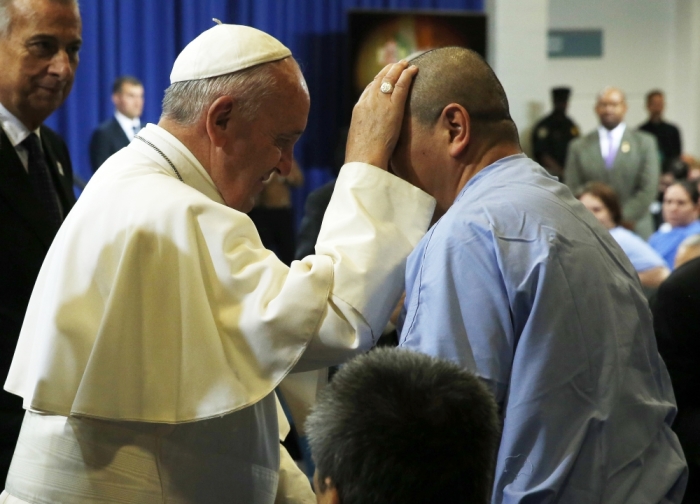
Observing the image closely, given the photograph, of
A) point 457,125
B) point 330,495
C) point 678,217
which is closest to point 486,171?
point 457,125

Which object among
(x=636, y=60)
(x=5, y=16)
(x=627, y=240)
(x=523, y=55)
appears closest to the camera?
(x=5, y=16)

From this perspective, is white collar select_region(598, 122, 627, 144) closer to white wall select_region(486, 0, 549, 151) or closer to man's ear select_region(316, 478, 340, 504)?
white wall select_region(486, 0, 549, 151)

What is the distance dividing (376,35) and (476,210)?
760cm

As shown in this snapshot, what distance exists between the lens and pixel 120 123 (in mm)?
7246

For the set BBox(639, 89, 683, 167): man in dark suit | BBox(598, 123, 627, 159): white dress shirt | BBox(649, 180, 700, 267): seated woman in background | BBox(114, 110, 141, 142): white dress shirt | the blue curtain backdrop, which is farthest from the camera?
BBox(639, 89, 683, 167): man in dark suit

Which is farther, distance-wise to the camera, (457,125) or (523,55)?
(523,55)

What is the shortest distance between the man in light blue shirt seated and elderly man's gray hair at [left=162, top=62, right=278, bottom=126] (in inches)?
14.0

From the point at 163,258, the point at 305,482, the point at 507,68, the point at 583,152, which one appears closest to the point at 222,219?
the point at 163,258

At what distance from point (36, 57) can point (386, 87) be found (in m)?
1.15

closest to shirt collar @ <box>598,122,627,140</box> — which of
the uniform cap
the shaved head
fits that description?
the uniform cap

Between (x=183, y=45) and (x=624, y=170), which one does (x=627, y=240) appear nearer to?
(x=624, y=170)

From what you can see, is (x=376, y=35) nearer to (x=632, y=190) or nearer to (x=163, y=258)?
(x=632, y=190)

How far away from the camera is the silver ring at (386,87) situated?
1483mm

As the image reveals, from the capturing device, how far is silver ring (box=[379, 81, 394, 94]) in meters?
1.48
